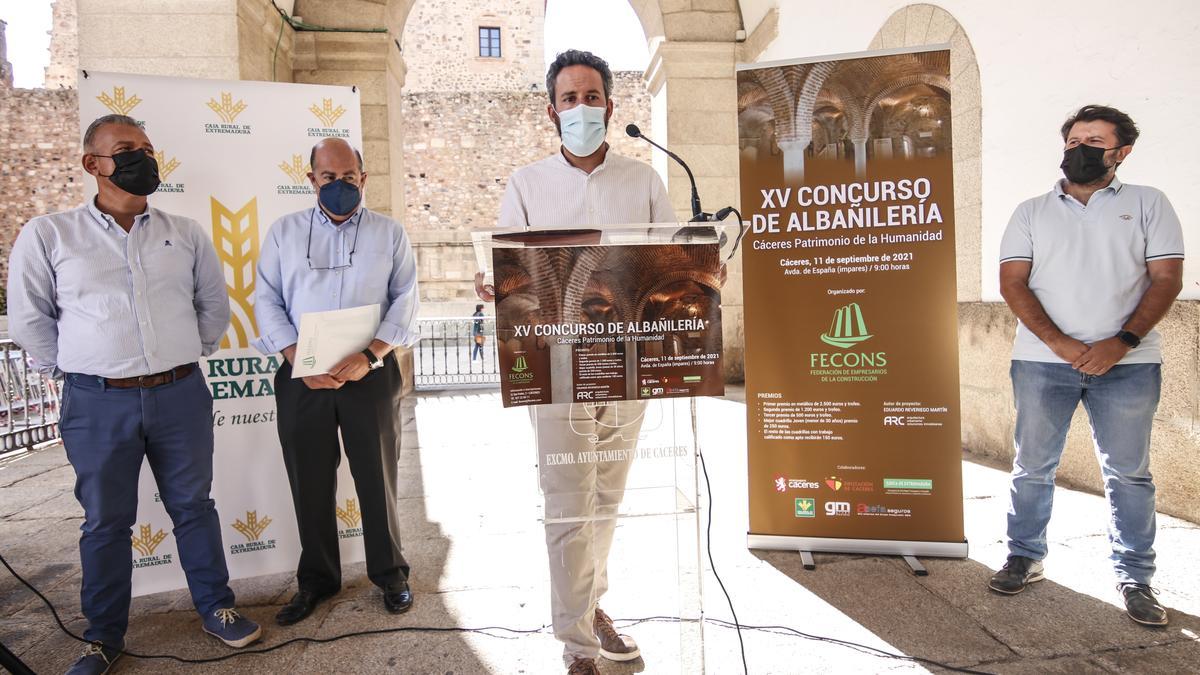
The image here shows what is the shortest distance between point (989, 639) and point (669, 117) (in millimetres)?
5717

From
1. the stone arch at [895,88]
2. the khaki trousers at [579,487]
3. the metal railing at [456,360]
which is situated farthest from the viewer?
the metal railing at [456,360]

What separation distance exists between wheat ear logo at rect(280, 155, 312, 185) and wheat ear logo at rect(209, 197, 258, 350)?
17 cm

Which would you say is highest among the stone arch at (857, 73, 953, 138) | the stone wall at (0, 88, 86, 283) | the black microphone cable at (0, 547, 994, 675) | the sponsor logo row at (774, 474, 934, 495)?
the stone wall at (0, 88, 86, 283)

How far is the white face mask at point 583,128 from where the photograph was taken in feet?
6.52

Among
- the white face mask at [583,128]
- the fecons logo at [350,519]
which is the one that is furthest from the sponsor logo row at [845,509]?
the fecons logo at [350,519]

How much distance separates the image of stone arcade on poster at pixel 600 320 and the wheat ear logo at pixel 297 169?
1654 millimetres

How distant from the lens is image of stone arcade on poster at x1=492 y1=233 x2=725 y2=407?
1.60m

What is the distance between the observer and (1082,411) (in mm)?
3721

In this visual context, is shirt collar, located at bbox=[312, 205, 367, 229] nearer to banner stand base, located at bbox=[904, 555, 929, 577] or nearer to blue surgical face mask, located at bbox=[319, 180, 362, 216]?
blue surgical face mask, located at bbox=[319, 180, 362, 216]

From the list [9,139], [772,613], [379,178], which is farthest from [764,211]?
[9,139]

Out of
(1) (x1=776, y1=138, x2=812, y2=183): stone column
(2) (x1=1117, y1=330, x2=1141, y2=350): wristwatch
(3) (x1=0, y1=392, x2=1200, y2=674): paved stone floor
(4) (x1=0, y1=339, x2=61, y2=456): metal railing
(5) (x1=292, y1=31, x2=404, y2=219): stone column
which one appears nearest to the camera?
(3) (x1=0, y1=392, x2=1200, y2=674): paved stone floor

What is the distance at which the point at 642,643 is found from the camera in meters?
2.21

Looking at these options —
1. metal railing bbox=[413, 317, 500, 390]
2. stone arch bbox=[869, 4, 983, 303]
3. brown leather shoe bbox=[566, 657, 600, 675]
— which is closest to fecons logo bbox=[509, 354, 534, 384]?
brown leather shoe bbox=[566, 657, 600, 675]

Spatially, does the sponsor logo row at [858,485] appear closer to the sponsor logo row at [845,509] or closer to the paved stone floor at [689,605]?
the sponsor logo row at [845,509]
